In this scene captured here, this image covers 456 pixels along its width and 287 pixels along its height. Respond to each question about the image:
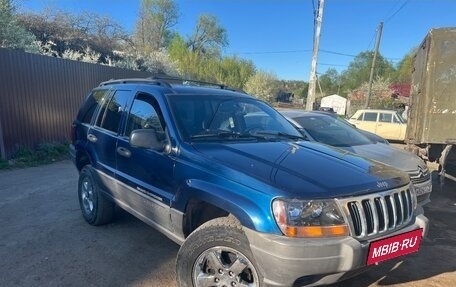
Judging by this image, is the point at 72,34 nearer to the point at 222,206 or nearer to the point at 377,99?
the point at 222,206

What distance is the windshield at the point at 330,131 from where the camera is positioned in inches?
241

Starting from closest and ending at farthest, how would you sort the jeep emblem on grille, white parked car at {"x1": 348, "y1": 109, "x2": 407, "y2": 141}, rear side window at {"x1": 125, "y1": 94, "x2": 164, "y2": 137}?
the jeep emblem on grille
rear side window at {"x1": 125, "y1": 94, "x2": 164, "y2": 137}
white parked car at {"x1": 348, "y1": 109, "x2": 407, "y2": 141}

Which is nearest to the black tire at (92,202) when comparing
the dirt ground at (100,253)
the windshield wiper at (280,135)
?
the dirt ground at (100,253)

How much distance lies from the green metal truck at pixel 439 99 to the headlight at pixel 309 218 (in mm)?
4982

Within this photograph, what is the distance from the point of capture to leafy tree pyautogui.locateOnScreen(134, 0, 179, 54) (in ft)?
139

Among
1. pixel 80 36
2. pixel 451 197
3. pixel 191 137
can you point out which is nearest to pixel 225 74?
pixel 80 36

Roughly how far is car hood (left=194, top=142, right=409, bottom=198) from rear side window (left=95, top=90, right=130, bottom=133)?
1.49 m

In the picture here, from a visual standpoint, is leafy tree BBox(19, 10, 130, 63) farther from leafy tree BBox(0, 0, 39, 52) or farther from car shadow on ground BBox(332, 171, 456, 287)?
car shadow on ground BBox(332, 171, 456, 287)

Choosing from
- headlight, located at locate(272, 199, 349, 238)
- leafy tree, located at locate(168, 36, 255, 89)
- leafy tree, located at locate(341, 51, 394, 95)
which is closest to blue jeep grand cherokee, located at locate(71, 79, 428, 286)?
headlight, located at locate(272, 199, 349, 238)

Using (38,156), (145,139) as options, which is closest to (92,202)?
(145,139)

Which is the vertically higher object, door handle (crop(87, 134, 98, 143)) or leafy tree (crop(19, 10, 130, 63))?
leafy tree (crop(19, 10, 130, 63))

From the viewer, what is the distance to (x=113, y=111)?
4.38 m

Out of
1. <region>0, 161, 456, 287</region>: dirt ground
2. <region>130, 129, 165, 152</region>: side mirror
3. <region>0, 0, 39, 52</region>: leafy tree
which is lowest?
<region>0, 161, 456, 287</region>: dirt ground

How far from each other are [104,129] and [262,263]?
9.20ft
